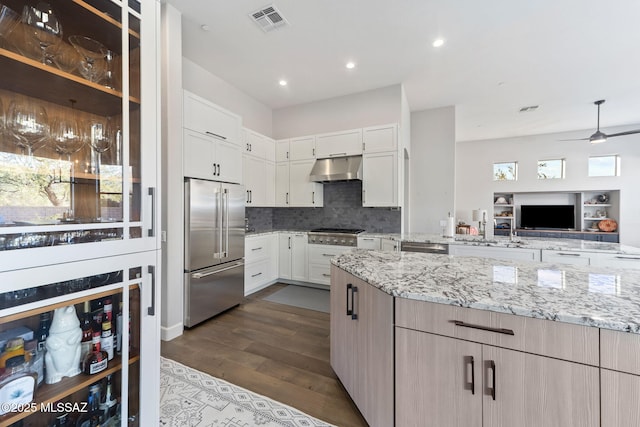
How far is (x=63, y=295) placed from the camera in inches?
40.9

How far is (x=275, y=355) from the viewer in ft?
7.34

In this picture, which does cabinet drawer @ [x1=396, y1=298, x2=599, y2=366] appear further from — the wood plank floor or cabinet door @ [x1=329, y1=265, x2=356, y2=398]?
the wood plank floor

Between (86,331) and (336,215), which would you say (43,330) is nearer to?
(86,331)

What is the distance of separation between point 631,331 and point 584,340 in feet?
0.41

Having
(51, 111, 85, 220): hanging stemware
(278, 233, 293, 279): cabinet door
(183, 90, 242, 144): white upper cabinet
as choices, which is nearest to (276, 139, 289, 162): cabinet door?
(183, 90, 242, 144): white upper cabinet

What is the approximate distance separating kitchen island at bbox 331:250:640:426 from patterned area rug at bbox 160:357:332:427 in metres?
0.48

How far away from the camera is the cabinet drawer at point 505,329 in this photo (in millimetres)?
917

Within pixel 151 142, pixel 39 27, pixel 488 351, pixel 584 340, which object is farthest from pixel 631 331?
pixel 39 27

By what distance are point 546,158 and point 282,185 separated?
749 cm

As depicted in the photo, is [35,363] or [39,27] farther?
[39,27]

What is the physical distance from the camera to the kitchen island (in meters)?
0.89

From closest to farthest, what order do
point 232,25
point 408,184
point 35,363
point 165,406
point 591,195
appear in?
point 35,363 → point 165,406 → point 232,25 → point 408,184 → point 591,195

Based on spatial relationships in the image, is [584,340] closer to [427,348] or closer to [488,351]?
[488,351]

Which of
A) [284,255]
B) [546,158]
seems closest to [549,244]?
[284,255]
